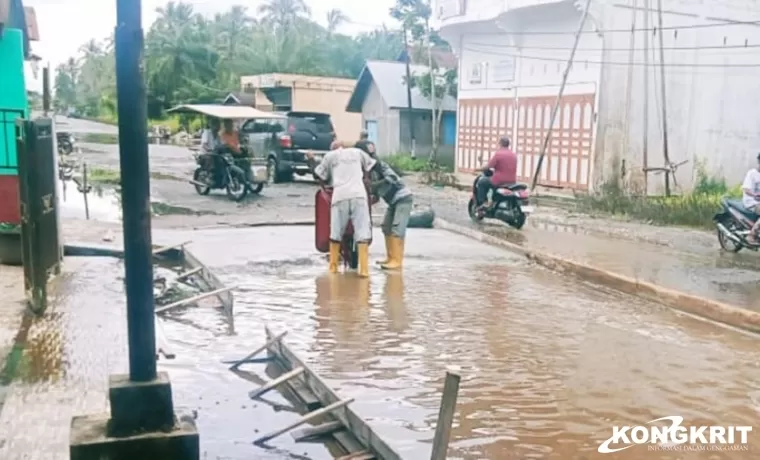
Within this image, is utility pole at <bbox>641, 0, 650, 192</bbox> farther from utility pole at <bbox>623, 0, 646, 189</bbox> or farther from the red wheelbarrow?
the red wheelbarrow

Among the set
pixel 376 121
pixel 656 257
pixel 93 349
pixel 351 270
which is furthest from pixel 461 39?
pixel 93 349

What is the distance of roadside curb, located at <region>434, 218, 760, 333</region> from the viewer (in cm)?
723

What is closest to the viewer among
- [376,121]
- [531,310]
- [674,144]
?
[531,310]

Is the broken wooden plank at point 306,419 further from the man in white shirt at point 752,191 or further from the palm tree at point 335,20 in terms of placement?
the palm tree at point 335,20

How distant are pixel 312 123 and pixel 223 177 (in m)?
5.40

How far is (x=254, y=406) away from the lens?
4.96 metres

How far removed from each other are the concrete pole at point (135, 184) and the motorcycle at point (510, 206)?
35.2 ft

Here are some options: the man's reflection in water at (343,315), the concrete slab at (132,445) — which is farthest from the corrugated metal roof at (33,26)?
the concrete slab at (132,445)

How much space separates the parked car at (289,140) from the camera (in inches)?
841

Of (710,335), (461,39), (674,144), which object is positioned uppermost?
(461,39)

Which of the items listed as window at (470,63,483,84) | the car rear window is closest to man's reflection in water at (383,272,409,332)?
the car rear window

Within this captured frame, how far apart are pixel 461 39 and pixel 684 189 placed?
9166 millimetres

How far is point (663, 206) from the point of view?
1497 cm

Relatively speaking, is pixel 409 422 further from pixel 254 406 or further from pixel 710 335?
pixel 710 335
